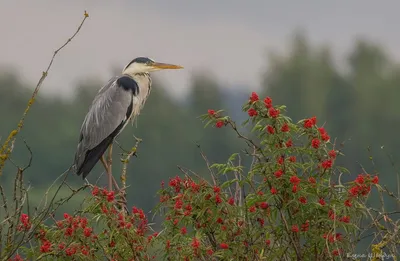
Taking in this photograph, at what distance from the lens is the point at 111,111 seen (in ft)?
32.6

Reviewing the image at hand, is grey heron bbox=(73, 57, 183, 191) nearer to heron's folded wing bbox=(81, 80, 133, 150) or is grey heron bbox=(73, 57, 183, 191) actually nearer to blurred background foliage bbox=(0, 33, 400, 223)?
heron's folded wing bbox=(81, 80, 133, 150)

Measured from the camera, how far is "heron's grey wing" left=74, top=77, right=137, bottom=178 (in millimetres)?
9414

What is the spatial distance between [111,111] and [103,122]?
0.17 m

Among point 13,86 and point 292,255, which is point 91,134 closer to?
point 292,255

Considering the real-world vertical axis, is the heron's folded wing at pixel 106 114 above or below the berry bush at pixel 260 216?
below

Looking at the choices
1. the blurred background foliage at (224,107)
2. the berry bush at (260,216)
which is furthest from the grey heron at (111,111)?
the blurred background foliage at (224,107)

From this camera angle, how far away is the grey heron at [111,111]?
372 inches

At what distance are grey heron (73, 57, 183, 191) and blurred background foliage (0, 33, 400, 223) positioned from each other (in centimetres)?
4364

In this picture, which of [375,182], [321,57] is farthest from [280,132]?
[321,57]

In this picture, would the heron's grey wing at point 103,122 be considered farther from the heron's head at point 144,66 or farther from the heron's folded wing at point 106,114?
the heron's head at point 144,66

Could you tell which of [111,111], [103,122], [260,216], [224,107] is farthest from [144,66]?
[224,107]

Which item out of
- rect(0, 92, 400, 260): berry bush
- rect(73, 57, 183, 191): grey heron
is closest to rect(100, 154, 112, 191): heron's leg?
rect(73, 57, 183, 191): grey heron

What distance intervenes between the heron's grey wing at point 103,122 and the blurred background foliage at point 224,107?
4390cm

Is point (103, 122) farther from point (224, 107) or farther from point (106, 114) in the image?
point (224, 107)
